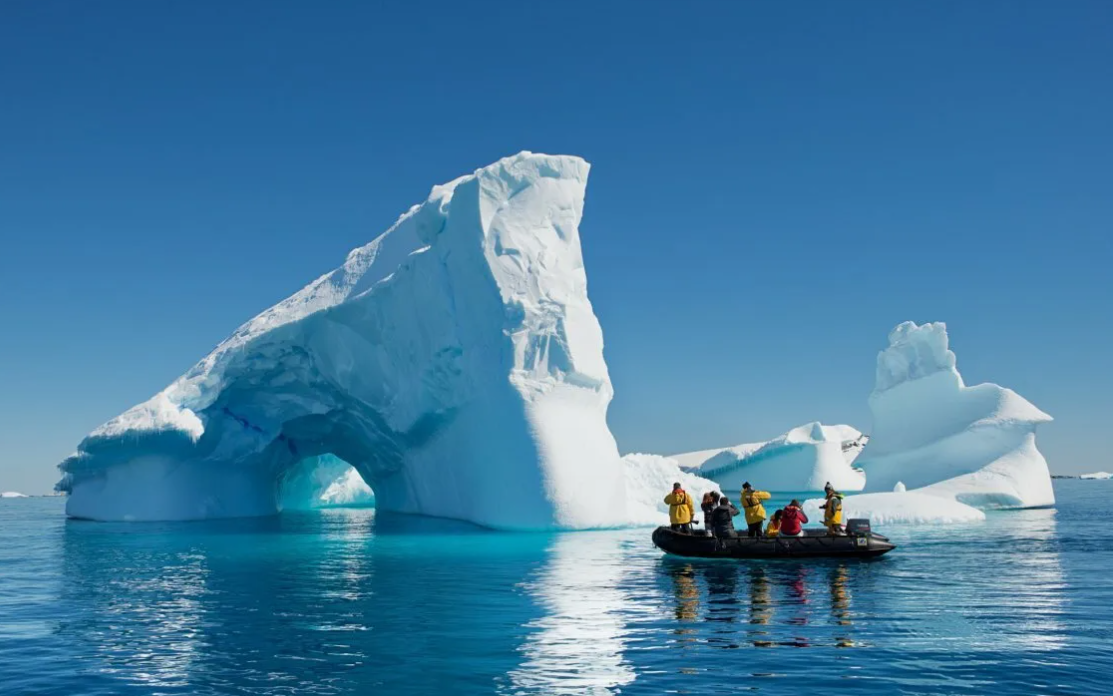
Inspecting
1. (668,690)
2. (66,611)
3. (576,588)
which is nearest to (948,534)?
(576,588)

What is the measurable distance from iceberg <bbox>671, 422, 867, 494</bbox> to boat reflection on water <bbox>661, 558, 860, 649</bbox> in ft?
124

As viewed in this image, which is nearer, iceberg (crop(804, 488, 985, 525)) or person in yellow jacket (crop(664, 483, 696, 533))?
person in yellow jacket (crop(664, 483, 696, 533))

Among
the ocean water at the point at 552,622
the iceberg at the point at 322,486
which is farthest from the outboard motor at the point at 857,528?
the iceberg at the point at 322,486

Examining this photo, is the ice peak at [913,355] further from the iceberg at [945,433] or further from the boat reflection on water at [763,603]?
the boat reflection on water at [763,603]

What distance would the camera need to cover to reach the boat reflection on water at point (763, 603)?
9.20 metres

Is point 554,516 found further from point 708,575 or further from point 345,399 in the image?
point 345,399

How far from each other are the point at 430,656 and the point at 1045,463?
34.3 m

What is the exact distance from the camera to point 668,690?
7219mm

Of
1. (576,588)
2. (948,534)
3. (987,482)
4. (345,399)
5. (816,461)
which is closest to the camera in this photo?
(576,588)

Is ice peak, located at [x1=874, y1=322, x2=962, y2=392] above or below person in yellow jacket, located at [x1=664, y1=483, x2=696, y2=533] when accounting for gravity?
above

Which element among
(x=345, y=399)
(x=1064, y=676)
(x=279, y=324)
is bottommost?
(x=1064, y=676)

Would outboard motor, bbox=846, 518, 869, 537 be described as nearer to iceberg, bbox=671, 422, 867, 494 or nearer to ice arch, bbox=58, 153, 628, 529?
ice arch, bbox=58, 153, 628, 529

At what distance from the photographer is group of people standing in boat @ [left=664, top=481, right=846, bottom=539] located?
16.2m

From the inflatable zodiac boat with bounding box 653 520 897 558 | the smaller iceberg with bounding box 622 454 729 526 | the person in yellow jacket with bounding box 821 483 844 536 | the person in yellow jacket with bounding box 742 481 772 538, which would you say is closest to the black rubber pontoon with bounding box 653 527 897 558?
the inflatable zodiac boat with bounding box 653 520 897 558
